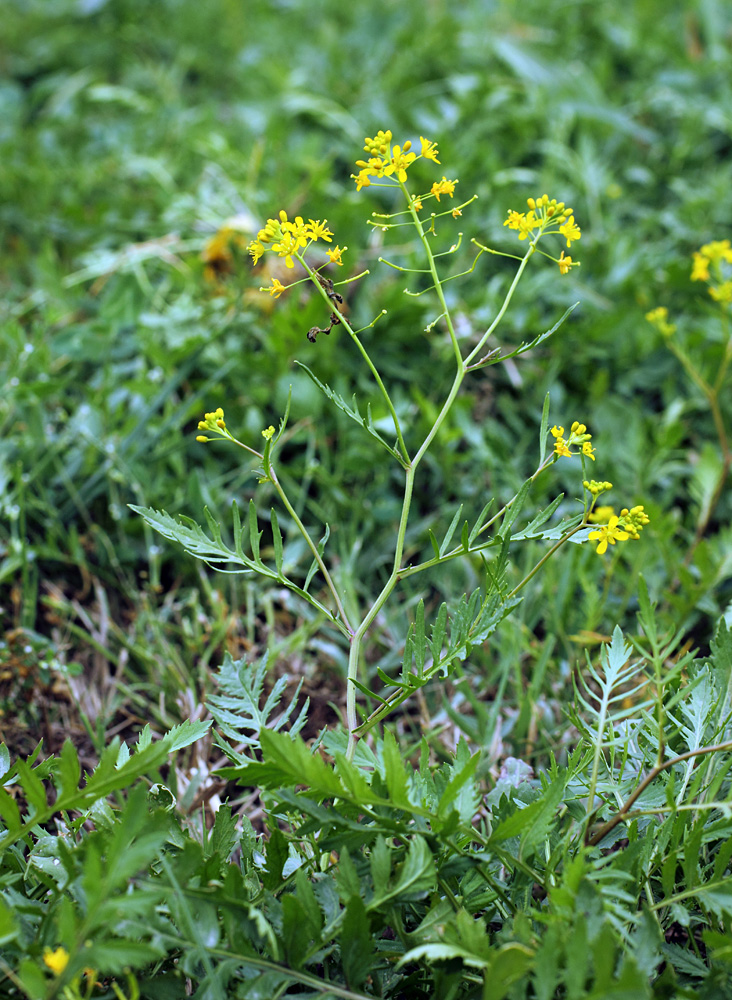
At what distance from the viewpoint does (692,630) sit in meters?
1.79

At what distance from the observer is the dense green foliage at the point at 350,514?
38.7 inches

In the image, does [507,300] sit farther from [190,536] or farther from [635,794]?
[635,794]

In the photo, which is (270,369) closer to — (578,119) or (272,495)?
(272,495)

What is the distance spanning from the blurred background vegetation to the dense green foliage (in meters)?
0.01

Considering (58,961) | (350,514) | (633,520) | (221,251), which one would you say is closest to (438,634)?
(633,520)

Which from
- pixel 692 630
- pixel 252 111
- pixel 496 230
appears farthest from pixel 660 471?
pixel 252 111

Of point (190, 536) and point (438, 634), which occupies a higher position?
point (190, 536)

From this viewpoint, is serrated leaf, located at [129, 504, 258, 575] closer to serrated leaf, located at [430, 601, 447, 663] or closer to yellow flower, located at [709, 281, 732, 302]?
serrated leaf, located at [430, 601, 447, 663]

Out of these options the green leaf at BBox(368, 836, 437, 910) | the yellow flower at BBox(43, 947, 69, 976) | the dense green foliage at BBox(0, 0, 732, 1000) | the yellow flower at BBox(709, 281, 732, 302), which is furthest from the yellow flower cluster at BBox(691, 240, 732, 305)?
the yellow flower at BBox(43, 947, 69, 976)

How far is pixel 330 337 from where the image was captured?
2127mm

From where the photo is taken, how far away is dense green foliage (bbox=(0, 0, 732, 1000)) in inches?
38.7

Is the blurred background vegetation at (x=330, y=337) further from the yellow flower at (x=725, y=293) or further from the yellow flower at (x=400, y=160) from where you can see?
the yellow flower at (x=400, y=160)

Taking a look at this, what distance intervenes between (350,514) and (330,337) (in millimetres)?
490

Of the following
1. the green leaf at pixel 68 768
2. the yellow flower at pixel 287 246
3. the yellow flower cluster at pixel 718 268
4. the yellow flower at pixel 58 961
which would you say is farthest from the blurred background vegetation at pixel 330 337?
the yellow flower at pixel 287 246
